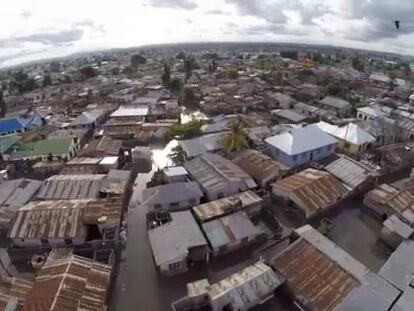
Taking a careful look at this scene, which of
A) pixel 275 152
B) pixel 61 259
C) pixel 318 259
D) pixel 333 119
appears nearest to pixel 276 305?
pixel 318 259

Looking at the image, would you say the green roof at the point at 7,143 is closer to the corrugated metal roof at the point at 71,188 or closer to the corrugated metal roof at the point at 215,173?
the corrugated metal roof at the point at 71,188

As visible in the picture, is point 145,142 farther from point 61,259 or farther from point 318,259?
point 318,259

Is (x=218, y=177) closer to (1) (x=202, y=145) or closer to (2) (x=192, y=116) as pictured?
(1) (x=202, y=145)

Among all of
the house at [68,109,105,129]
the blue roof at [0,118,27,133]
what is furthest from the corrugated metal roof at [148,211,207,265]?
the blue roof at [0,118,27,133]

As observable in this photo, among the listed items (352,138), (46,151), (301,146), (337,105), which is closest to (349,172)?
(301,146)

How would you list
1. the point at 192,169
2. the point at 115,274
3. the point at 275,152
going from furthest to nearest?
1. the point at 275,152
2. the point at 192,169
3. the point at 115,274

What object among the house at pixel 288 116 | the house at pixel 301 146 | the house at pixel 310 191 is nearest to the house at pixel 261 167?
the house at pixel 310 191
